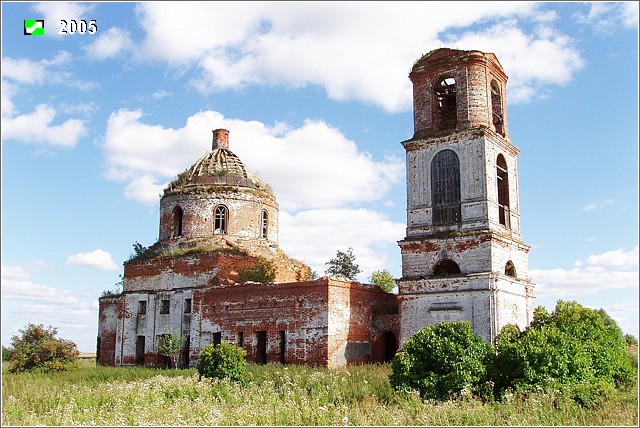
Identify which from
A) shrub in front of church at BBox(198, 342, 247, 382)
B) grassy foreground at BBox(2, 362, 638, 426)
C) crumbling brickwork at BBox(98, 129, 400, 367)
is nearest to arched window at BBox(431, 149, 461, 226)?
crumbling brickwork at BBox(98, 129, 400, 367)

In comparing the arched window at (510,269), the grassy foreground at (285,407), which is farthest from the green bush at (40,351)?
the arched window at (510,269)

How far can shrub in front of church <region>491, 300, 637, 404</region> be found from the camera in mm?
14531

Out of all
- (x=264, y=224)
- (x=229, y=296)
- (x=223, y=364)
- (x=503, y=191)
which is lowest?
(x=223, y=364)

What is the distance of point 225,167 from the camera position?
30672 millimetres

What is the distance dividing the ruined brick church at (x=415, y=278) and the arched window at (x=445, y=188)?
37 mm

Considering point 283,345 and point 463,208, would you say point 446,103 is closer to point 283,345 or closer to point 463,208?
→ point 463,208

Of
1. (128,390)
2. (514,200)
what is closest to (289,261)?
(514,200)

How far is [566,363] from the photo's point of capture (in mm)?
15227

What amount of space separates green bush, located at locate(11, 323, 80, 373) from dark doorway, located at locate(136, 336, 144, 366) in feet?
10.2

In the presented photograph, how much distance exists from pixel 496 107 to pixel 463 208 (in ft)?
16.2

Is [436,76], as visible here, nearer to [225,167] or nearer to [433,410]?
[225,167]

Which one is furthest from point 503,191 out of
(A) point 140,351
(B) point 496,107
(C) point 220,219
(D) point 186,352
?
(A) point 140,351

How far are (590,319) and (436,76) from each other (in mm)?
10271

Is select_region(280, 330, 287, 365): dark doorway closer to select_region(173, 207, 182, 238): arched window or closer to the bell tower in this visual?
the bell tower
